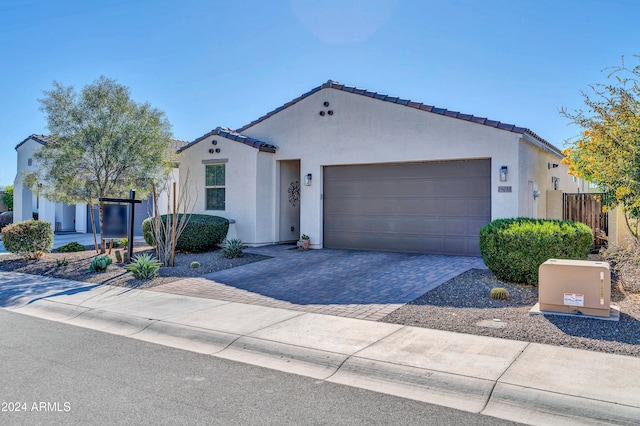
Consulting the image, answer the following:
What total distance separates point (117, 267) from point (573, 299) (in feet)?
33.2

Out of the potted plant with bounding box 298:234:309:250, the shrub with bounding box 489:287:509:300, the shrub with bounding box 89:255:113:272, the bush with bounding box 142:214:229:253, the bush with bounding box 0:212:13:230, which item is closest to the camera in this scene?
the shrub with bounding box 489:287:509:300

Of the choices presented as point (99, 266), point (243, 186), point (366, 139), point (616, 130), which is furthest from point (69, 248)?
point (616, 130)

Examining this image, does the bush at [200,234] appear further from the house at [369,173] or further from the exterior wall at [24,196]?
the exterior wall at [24,196]

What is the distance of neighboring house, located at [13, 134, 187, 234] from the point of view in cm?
2253

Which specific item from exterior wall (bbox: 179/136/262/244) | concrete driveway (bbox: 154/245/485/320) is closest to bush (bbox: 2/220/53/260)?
exterior wall (bbox: 179/136/262/244)

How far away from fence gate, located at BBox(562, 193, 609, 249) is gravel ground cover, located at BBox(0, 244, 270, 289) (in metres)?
9.50

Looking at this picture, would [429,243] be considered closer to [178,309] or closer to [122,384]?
[178,309]

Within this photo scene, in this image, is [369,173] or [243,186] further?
[243,186]

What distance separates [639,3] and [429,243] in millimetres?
7258

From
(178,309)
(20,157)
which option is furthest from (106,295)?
(20,157)

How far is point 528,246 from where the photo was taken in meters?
8.80

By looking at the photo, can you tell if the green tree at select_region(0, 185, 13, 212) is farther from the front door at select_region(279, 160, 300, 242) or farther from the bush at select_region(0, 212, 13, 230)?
the front door at select_region(279, 160, 300, 242)

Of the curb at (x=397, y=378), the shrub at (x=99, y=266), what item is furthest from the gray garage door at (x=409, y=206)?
the curb at (x=397, y=378)

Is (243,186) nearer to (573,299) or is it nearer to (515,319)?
(515,319)
